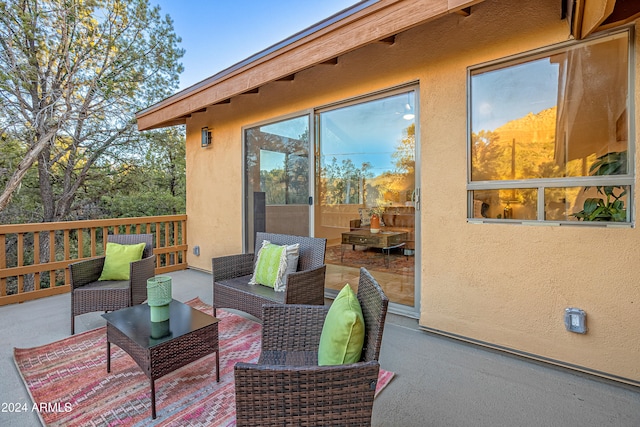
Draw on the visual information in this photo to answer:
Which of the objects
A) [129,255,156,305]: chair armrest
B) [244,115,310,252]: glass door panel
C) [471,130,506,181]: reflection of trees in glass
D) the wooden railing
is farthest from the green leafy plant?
the wooden railing

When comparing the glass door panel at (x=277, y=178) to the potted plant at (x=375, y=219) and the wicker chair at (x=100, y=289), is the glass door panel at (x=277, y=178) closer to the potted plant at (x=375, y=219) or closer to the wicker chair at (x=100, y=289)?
the potted plant at (x=375, y=219)

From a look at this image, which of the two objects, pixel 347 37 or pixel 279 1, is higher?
pixel 279 1

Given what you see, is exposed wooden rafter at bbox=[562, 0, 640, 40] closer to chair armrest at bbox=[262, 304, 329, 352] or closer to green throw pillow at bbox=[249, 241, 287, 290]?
chair armrest at bbox=[262, 304, 329, 352]

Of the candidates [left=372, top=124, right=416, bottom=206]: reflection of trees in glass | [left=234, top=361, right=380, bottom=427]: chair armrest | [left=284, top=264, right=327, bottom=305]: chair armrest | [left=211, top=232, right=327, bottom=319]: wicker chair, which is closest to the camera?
[left=234, top=361, right=380, bottom=427]: chair armrest

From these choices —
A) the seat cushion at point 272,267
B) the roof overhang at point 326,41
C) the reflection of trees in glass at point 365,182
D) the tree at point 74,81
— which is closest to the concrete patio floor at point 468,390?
the seat cushion at point 272,267

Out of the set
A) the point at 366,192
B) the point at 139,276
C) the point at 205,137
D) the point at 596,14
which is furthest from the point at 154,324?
the point at 205,137

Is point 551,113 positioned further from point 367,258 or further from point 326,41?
point 367,258

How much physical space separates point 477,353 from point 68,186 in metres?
10.7

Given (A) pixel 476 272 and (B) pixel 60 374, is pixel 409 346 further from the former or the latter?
(B) pixel 60 374

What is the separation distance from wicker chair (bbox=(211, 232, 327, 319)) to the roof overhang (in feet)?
5.56

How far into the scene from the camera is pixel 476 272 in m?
2.49

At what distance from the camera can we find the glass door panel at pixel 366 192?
135 inches

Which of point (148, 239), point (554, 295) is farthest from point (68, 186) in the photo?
point (554, 295)

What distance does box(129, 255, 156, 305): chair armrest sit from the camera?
112 inches
